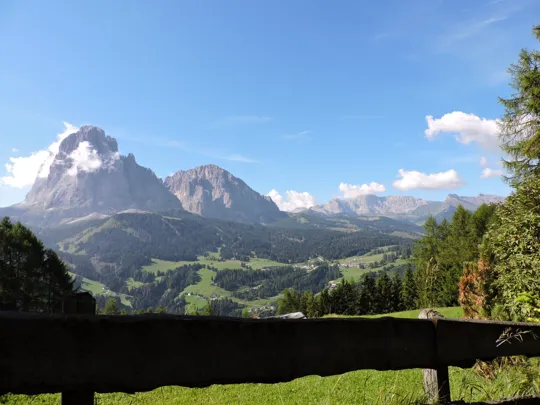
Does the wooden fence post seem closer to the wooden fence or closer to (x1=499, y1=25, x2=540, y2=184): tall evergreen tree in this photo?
the wooden fence

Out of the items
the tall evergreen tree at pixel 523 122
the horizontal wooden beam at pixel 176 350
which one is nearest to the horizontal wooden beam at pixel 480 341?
the horizontal wooden beam at pixel 176 350

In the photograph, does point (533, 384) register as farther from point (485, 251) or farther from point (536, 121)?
point (536, 121)

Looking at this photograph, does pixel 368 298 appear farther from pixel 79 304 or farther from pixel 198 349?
pixel 79 304

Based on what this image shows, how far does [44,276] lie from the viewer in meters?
42.6

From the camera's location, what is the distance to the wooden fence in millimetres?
1855

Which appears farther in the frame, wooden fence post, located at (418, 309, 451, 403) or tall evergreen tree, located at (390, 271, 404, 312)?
tall evergreen tree, located at (390, 271, 404, 312)

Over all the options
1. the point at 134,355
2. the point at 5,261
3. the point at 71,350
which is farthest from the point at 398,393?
the point at 5,261

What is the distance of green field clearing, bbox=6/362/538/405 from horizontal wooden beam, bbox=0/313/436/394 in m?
0.84

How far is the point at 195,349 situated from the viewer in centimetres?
214

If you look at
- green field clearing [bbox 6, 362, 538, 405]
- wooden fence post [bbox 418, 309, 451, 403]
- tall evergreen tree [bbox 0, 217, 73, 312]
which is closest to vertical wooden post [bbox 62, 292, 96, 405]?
green field clearing [bbox 6, 362, 538, 405]

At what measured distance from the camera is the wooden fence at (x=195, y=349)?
1855 millimetres

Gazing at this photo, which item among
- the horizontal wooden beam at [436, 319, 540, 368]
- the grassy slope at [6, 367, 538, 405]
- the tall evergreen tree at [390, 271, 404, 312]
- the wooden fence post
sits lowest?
the tall evergreen tree at [390, 271, 404, 312]

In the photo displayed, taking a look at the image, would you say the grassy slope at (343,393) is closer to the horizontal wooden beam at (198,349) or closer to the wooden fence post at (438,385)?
the wooden fence post at (438,385)

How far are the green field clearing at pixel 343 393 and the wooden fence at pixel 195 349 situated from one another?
2.09ft
